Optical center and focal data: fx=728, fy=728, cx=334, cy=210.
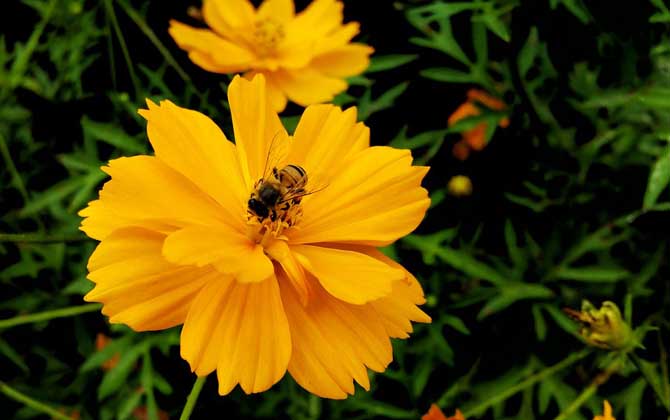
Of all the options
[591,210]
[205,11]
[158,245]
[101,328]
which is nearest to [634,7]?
[591,210]

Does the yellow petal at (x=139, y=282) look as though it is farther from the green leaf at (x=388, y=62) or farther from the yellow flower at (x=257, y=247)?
the green leaf at (x=388, y=62)

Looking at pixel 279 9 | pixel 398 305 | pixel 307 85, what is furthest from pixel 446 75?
pixel 398 305

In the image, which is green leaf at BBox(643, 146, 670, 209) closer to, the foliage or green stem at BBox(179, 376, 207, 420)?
the foliage

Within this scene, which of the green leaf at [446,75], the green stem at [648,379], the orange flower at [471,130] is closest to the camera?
the green stem at [648,379]

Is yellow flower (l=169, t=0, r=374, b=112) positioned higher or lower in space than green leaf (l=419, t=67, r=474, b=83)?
higher

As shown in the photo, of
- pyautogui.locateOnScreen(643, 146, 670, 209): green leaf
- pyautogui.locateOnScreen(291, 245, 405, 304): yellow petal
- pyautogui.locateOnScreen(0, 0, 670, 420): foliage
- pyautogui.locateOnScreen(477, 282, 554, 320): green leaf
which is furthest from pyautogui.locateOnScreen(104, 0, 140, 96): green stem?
pyautogui.locateOnScreen(643, 146, 670, 209): green leaf

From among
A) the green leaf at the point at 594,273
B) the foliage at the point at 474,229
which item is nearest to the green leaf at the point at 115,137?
the foliage at the point at 474,229

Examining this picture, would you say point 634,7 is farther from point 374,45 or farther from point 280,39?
point 280,39
